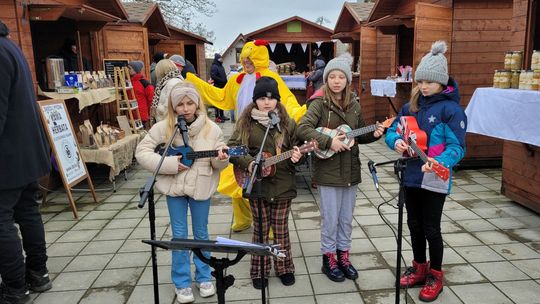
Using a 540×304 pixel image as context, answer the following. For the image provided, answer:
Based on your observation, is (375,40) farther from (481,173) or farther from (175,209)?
(175,209)

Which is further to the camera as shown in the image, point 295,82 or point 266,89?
point 295,82

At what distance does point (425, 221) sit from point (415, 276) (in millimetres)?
479

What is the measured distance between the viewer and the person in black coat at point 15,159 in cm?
280

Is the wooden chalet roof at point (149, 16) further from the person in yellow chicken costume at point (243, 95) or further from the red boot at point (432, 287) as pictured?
the red boot at point (432, 287)

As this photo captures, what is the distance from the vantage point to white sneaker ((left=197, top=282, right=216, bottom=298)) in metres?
3.06

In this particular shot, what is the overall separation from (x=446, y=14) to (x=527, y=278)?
14.5 feet

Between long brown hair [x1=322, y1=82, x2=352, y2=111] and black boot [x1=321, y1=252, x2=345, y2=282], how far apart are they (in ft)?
3.67

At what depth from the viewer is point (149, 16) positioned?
9.41m

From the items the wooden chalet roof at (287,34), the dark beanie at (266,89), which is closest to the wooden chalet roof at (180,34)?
the wooden chalet roof at (287,34)

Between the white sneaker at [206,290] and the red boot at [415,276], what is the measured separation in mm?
1352

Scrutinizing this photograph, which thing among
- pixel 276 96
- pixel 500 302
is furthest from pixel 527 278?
pixel 276 96

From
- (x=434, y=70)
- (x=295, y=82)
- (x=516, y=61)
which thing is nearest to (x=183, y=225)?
(x=434, y=70)

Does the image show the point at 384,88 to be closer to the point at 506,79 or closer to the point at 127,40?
the point at 506,79

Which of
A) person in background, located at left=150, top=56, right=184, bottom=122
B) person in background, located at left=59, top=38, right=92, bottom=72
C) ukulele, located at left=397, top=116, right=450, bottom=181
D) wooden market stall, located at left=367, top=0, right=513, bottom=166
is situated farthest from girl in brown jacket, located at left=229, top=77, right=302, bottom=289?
person in background, located at left=59, top=38, right=92, bottom=72
